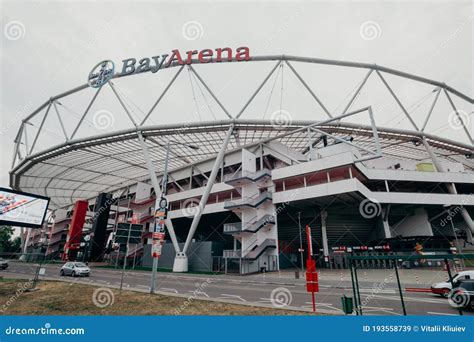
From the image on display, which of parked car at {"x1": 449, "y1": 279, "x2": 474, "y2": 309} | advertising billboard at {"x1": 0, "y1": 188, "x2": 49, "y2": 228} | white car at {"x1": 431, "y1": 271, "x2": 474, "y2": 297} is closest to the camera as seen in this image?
parked car at {"x1": 449, "y1": 279, "x2": 474, "y2": 309}

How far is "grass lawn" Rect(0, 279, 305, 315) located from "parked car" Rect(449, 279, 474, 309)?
24.6ft

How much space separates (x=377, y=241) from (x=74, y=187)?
238 feet

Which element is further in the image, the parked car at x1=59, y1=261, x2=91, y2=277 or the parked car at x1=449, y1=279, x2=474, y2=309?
the parked car at x1=59, y1=261, x2=91, y2=277

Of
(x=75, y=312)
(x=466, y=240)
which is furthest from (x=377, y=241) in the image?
(x=75, y=312)

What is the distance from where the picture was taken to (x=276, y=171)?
3591cm

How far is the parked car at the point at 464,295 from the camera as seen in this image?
10.1 metres

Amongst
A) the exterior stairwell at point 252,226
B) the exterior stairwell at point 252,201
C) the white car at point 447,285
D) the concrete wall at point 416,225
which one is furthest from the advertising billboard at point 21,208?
the concrete wall at point 416,225

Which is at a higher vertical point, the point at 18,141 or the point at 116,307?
the point at 18,141

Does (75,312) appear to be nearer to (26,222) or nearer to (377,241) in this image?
(26,222)

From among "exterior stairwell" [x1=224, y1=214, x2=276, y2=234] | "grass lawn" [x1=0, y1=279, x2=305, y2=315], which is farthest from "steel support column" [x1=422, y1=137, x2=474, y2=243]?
"grass lawn" [x1=0, y1=279, x2=305, y2=315]

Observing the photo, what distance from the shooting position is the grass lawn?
8938 mm

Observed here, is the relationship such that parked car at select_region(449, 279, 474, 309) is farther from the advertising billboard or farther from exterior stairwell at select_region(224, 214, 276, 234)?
the advertising billboard

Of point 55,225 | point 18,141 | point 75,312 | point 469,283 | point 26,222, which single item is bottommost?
point 75,312

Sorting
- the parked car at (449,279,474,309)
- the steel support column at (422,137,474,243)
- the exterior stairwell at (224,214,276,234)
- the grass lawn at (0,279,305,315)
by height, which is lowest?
the grass lawn at (0,279,305,315)
